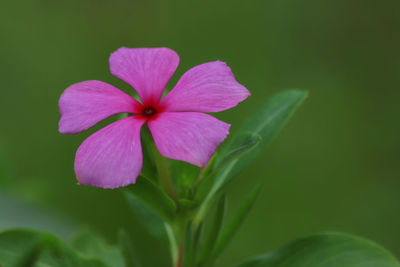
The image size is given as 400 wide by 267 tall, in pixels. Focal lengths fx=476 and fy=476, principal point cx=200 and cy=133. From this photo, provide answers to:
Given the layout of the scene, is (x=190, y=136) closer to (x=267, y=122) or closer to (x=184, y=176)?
(x=184, y=176)

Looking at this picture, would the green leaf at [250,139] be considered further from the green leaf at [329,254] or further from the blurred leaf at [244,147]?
the green leaf at [329,254]

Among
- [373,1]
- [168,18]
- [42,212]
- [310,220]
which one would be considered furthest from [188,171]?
[373,1]

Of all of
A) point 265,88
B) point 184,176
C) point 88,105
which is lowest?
point 265,88

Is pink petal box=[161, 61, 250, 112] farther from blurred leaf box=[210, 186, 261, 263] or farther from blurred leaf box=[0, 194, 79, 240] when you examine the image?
blurred leaf box=[0, 194, 79, 240]

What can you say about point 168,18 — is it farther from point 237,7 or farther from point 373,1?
point 373,1

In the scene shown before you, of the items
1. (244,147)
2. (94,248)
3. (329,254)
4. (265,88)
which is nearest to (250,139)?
(244,147)

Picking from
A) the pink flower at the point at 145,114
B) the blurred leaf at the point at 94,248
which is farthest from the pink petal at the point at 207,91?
the blurred leaf at the point at 94,248
